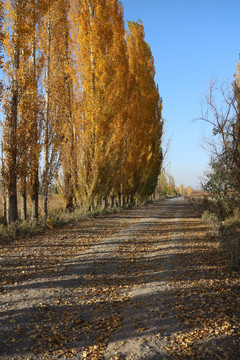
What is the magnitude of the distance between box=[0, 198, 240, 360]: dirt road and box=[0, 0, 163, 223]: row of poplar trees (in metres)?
4.33

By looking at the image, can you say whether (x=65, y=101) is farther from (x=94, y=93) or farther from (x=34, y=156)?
(x=34, y=156)

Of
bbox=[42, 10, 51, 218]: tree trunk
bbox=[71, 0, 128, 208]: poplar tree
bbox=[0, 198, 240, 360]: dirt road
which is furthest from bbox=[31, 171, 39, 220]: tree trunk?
bbox=[0, 198, 240, 360]: dirt road

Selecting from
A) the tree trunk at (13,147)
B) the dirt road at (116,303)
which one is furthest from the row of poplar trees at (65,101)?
the dirt road at (116,303)

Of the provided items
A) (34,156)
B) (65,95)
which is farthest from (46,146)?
(65,95)

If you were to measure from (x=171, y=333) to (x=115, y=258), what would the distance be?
3548mm

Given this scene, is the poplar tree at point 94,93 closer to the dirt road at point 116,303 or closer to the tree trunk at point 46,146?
the tree trunk at point 46,146

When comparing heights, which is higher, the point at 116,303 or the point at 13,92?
the point at 13,92

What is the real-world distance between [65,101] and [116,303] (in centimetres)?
1180

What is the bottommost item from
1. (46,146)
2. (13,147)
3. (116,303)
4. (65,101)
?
(116,303)

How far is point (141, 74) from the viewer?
24.6m

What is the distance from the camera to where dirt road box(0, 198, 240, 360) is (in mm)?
3311

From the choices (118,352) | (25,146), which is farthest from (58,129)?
(118,352)

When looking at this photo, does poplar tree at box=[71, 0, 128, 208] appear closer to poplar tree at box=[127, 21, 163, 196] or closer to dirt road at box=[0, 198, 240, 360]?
poplar tree at box=[127, 21, 163, 196]

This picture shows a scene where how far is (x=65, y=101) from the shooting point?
14477 mm
